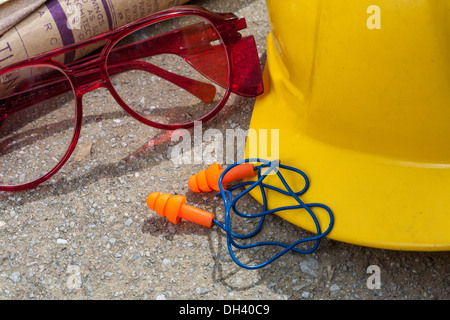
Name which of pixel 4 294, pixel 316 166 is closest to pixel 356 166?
pixel 316 166

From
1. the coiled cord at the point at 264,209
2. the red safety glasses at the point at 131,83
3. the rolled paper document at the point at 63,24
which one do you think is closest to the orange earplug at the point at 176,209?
the coiled cord at the point at 264,209

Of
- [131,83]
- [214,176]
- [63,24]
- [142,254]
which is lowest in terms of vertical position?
[142,254]

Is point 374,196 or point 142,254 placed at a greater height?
point 374,196

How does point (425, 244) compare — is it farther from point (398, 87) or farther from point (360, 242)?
point (398, 87)

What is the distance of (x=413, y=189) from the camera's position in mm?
949

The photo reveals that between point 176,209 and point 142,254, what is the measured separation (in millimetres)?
100

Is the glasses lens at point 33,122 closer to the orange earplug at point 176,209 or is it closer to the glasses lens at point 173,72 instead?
the glasses lens at point 173,72

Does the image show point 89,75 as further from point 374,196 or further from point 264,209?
point 374,196

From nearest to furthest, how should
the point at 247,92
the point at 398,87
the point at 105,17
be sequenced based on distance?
the point at 398,87
the point at 247,92
the point at 105,17

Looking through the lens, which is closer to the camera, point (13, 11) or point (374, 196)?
point (374, 196)

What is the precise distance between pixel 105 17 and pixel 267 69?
398 mm

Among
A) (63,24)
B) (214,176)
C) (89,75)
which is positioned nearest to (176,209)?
(214,176)

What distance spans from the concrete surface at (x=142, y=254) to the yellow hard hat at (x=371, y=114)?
0.25 feet

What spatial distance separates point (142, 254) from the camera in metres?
1.03
